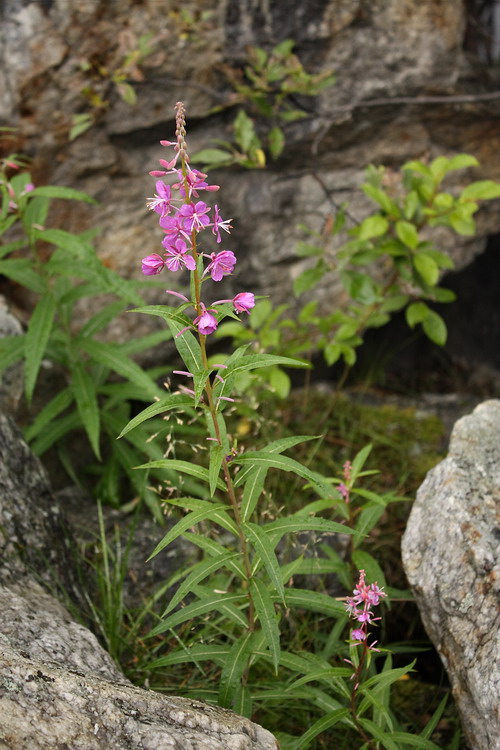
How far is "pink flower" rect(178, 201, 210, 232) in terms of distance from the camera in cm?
183

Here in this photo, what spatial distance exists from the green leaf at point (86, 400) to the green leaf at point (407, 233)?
5.41 feet

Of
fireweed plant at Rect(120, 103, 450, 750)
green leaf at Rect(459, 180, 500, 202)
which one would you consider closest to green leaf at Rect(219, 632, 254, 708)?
fireweed plant at Rect(120, 103, 450, 750)

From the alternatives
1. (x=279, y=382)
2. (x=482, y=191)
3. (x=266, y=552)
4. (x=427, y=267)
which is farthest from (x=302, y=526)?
(x=482, y=191)

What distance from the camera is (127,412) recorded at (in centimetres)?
381

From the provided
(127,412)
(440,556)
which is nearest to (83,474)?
(127,412)

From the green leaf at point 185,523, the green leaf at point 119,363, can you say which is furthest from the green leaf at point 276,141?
the green leaf at point 185,523

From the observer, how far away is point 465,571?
244 centimetres

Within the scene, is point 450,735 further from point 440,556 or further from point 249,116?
point 249,116

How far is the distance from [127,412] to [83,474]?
0.46m

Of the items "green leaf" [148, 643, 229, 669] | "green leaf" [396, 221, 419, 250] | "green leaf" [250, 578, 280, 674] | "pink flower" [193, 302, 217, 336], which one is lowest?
"green leaf" [148, 643, 229, 669]

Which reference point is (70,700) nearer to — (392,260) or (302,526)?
(302,526)

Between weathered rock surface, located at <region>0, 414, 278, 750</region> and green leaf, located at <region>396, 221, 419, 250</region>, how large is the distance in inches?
88.7

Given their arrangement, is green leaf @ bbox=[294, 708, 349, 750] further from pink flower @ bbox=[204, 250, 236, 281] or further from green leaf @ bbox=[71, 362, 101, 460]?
green leaf @ bbox=[71, 362, 101, 460]

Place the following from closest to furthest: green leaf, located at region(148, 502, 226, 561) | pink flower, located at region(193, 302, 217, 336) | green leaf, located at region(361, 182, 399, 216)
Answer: pink flower, located at region(193, 302, 217, 336) < green leaf, located at region(148, 502, 226, 561) < green leaf, located at region(361, 182, 399, 216)
